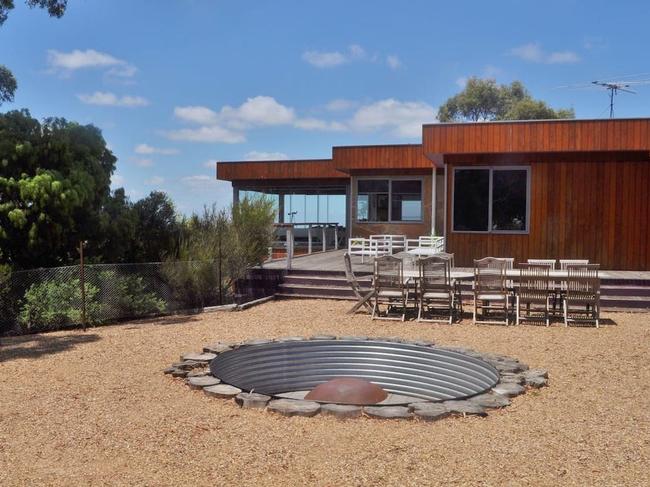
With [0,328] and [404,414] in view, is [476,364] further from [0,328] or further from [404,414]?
[0,328]

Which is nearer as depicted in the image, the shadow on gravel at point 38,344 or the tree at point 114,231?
the shadow on gravel at point 38,344

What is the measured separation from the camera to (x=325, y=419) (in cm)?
494

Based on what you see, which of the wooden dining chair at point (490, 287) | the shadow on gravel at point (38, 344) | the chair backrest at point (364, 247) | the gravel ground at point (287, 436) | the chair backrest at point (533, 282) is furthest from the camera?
the chair backrest at point (364, 247)

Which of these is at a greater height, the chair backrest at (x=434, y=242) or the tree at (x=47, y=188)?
the tree at (x=47, y=188)

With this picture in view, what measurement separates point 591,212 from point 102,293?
380 inches

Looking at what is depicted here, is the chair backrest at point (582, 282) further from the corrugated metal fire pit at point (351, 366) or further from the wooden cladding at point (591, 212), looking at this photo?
the wooden cladding at point (591, 212)

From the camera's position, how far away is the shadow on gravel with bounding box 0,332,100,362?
775 cm

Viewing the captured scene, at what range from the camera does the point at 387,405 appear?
515 cm

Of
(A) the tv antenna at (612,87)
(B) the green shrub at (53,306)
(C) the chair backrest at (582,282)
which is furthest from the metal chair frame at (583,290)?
(A) the tv antenna at (612,87)

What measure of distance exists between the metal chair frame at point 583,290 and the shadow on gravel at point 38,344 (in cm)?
678

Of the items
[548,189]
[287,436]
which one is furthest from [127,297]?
[548,189]

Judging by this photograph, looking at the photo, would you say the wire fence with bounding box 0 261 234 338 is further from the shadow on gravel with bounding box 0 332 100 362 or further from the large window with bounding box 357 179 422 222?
the large window with bounding box 357 179 422 222

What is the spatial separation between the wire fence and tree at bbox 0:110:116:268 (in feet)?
3.36

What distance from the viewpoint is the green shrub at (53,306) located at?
31.9 feet
